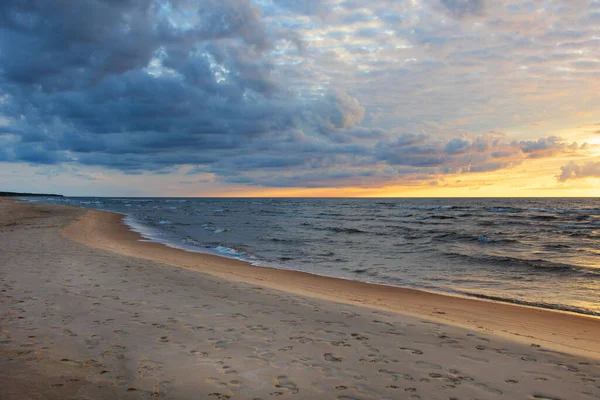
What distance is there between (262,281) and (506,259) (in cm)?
1285

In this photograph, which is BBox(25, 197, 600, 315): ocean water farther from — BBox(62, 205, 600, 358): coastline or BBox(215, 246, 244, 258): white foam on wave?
BBox(62, 205, 600, 358): coastline

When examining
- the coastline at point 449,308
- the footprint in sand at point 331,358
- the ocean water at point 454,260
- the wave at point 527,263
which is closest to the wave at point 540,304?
the ocean water at point 454,260

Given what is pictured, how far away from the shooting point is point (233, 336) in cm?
662

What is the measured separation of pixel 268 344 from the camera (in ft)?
20.8

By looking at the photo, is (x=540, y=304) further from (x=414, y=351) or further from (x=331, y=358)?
(x=331, y=358)

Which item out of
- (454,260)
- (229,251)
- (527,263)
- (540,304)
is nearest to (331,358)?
(540,304)

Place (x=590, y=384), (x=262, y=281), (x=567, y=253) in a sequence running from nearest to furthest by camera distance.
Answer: (x=590, y=384), (x=262, y=281), (x=567, y=253)

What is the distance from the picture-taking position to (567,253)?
20.8 m

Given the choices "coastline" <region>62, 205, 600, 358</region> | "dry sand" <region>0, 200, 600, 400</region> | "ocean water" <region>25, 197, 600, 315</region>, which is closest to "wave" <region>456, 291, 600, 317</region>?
"ocean water" <region>25, 197, 600, 315</region>

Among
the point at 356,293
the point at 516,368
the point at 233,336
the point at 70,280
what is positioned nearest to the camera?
the point at 516,368

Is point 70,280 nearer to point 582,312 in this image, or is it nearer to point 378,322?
point 378,322

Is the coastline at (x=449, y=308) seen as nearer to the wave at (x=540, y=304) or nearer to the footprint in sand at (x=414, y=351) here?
the wave at (x=540, y=304)

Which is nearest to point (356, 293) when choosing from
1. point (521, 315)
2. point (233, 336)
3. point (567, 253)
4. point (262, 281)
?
point (262, 281)

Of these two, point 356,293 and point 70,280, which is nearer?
point 70,280
